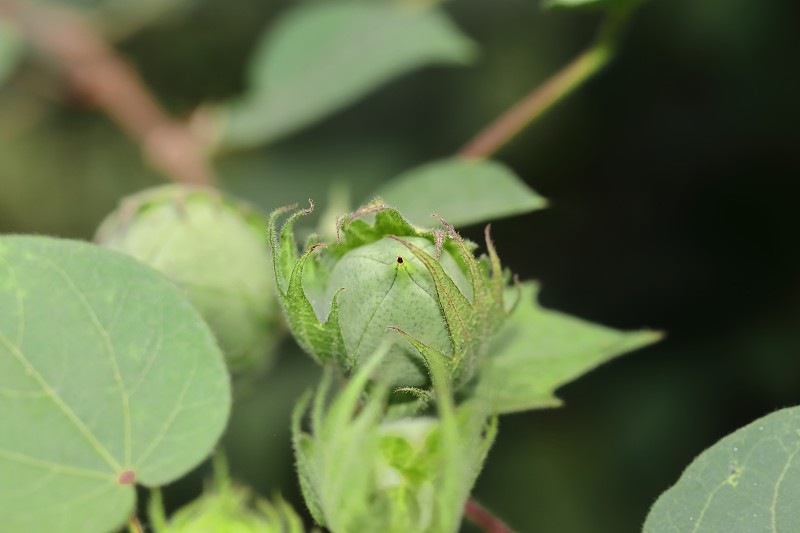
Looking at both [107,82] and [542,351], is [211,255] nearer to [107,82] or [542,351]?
[542,351]

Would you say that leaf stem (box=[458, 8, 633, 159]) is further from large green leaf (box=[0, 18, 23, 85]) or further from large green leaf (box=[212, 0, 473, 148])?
large green leaf (box=[0, 18, 23, 85])

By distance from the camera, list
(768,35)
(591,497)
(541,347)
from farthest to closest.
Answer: (591,497) → (768,35) → (541,347)

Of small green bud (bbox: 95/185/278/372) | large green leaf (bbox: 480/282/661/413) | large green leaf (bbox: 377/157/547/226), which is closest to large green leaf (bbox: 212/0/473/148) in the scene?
large green leaf (bbox: 377/157/547/226)

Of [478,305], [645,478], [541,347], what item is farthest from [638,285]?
[478,305]

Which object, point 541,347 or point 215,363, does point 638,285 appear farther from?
point 215,363

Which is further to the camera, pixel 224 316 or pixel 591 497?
pixel 591 497

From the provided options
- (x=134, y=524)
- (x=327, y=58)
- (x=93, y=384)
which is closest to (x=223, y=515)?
(x=134, y=524)
